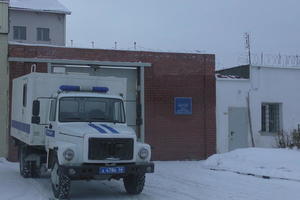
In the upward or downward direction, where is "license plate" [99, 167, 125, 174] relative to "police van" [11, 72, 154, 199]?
downward

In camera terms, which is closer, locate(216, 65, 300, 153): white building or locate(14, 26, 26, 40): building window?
locate(216, 65, 300, 153): white building

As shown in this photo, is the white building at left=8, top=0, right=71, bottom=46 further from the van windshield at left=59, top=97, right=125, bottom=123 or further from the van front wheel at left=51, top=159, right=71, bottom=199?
the van front wheel at left=51, top=159, right=71, bottom=199

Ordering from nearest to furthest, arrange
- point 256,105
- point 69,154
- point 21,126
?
point 69,154 → point 21,126 → point 256,105

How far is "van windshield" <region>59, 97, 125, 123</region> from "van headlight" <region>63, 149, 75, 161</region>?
1.34m

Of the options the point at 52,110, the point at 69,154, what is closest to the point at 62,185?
the point at 69,154

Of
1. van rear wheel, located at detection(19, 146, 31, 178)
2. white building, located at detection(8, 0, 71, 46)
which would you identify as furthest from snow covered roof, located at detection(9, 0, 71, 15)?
van rear wheel, located at detection(19, 146, 31, 178)

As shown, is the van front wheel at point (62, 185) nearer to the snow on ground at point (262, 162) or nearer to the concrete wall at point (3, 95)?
the snow on ground at point (262, 162)

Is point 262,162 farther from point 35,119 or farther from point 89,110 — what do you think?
point 35,119

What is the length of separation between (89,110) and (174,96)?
33.4ft

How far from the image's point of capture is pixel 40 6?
45750 mm

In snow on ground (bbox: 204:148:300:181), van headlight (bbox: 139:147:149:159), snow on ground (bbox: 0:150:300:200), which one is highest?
van headlight (bbox: 139:147:149:159)

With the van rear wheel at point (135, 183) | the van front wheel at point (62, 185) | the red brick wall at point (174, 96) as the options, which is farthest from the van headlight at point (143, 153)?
the red brick wall at point (174, 96)

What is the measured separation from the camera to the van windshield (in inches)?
527

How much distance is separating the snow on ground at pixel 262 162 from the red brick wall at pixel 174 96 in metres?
3.28
